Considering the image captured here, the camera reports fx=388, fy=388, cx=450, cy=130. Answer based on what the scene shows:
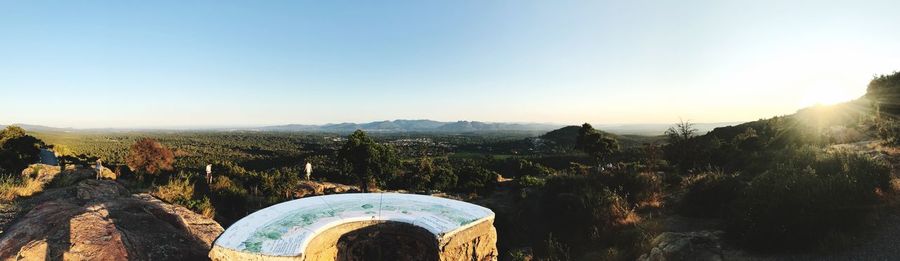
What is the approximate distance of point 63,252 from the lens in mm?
6602

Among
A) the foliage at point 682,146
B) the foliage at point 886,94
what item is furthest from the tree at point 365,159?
the foliage at point 886,94

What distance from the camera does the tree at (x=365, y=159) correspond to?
2241 centimetres

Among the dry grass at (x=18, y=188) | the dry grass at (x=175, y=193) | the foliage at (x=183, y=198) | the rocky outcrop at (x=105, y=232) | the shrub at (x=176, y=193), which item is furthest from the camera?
the dry grass at (x=175, y=193)

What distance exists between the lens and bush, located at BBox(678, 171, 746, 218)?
32.2ft

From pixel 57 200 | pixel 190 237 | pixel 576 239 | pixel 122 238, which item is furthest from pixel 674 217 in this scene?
pixel 57 200

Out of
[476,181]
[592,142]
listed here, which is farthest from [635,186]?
[592,142]

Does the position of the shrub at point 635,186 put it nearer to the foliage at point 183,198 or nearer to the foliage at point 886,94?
the foliage at point 886,94

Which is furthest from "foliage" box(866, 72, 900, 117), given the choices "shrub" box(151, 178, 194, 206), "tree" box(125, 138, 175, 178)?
"tree" box(125, 138, 175, 178)

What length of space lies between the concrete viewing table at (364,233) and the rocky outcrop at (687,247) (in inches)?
129

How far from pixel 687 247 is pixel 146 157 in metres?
28.7

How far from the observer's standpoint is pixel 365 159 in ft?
73.2

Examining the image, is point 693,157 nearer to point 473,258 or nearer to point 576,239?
point 576,239

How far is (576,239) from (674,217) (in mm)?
2640

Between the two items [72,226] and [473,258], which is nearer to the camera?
[72,226]
